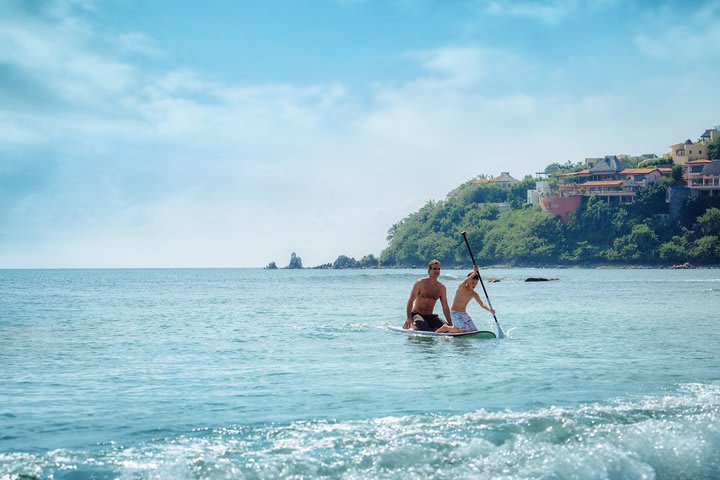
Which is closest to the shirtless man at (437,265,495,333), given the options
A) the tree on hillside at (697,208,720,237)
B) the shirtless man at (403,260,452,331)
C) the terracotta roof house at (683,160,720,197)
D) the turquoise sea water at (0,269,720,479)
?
the shirtless man at (403,260,452,331)

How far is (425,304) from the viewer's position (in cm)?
1947

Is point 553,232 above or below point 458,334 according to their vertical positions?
above

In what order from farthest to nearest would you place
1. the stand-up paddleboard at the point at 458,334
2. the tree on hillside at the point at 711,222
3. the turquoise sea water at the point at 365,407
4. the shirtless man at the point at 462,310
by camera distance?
the tree on hillside at the point at 711,222, the shirtless man at the point at 462,310, the stand-up paddleboard at the point at 458,334, the turquoise sea water at the point at 365,407

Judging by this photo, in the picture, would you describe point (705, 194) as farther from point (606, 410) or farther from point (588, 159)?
point (606, 410)

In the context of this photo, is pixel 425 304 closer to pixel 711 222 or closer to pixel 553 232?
pixel 711 222

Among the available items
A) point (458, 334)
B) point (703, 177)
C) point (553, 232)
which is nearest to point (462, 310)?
point (458, 334)

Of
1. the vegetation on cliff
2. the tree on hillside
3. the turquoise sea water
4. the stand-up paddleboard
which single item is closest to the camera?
the turquoise sea water

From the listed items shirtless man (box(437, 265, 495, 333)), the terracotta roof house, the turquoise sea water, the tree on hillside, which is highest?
the terracotta roof house

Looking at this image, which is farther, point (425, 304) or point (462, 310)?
point (425, 304)

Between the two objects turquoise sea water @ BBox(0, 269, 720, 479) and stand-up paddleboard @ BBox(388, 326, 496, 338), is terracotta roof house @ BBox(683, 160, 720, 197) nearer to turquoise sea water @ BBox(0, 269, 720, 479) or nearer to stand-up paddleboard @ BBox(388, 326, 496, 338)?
turquoise sea water @ BBox(0, 269, 720, 479)

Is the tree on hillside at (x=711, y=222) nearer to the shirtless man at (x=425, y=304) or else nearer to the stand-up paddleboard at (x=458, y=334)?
the stand-up paddleboard at (x=458, y=334)

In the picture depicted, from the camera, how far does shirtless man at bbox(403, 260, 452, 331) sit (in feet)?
61.6

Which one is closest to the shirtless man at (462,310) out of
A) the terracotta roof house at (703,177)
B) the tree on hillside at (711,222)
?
the tree on hillside at (711,222)

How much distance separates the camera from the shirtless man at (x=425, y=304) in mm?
18766
